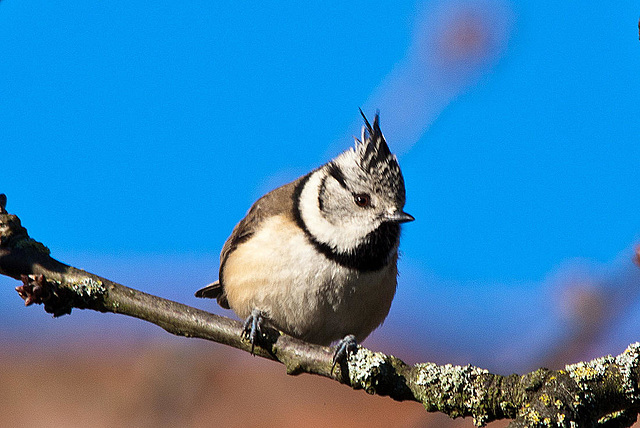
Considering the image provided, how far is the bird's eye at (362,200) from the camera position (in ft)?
11.9

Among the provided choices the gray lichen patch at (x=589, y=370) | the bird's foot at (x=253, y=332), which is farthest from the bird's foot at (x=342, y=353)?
the gray lichen patch at (x=589, y=370)

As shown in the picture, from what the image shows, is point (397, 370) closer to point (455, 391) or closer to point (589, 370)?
point (455, 391)

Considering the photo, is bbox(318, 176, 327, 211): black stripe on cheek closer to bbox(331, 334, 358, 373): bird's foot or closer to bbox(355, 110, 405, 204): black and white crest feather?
bbox(355, 110, 405, 204): black and white crest feather

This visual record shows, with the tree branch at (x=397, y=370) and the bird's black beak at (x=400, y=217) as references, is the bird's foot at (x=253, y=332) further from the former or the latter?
the bird's black beak at (x=400, y=217)

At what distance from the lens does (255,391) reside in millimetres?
6211

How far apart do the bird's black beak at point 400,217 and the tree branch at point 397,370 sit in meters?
1.09

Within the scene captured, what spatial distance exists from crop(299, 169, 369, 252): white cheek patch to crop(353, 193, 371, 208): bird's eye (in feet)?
0.33

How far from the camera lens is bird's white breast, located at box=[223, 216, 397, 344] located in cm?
336

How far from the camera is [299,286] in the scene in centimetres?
335

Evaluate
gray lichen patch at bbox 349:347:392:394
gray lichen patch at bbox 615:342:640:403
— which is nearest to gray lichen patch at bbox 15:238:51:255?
gray lichen patch at bbox 349:347:392:394

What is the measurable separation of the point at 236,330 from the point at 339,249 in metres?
0.92

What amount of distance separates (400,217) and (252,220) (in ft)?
2.70

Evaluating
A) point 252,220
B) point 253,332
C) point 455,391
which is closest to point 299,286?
point 252,220

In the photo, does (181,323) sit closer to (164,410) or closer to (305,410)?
(164,410)
